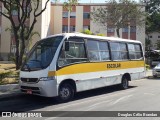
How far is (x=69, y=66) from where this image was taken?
11.9 meters

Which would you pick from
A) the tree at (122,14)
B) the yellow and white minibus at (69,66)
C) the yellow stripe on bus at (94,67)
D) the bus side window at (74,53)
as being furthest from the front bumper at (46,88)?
the tree at (122,14)

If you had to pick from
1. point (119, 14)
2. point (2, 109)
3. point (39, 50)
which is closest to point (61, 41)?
point (39, 50)

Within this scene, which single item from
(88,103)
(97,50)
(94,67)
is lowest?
(88,103)

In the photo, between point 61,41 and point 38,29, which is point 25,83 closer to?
Result: point 61,41

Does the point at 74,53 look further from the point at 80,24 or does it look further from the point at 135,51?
the point at 80,24

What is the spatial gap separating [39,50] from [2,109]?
297 centimetres

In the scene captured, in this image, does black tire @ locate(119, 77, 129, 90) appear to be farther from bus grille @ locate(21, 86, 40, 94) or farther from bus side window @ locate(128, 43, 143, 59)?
bus grille @ locate(21, 86, 40, 94)

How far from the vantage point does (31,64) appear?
11.8 metres

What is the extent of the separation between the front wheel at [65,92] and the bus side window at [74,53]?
923 mm

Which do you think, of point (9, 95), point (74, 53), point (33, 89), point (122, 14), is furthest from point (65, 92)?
point (122, 14)

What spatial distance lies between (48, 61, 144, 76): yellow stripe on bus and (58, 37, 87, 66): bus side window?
221 mm

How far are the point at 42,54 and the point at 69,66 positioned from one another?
119cm

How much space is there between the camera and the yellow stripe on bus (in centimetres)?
1164

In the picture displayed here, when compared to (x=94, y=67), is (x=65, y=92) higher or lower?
lower
